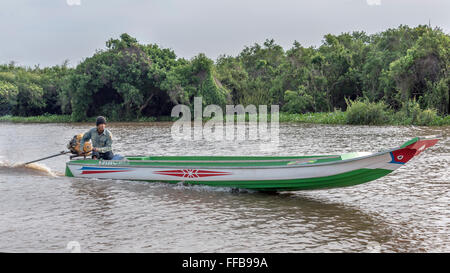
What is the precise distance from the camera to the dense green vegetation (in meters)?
28.9

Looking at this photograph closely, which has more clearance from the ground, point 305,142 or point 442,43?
point 442,43

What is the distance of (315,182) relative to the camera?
325 inches

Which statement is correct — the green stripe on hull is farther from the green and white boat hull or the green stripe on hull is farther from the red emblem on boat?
the red emblem on boat

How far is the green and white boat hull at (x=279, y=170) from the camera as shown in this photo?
7609 millimetres

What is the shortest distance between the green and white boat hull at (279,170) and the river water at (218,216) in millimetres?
306

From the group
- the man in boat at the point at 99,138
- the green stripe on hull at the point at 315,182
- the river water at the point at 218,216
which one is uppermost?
the man in boat at the point at 99,138

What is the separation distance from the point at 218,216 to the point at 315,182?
2008 mm

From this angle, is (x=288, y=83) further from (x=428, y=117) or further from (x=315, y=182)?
(x=315, y=182)

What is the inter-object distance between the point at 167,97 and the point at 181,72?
9.32ft

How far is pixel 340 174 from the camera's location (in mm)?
8008

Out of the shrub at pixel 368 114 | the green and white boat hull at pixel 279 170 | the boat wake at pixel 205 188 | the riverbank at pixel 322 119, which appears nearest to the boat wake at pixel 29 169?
the green and white boat hull at pixel 279 170

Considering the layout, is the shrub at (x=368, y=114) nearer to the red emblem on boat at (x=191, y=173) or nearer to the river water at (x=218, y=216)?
the river water at (x=218, y=216)
